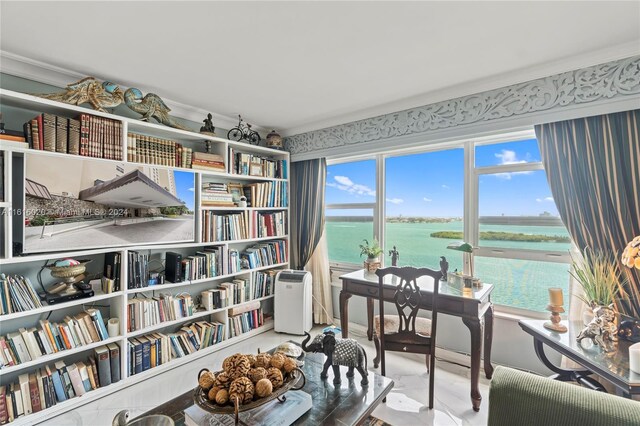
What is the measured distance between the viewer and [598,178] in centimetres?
190

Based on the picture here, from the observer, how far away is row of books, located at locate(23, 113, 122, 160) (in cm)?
189

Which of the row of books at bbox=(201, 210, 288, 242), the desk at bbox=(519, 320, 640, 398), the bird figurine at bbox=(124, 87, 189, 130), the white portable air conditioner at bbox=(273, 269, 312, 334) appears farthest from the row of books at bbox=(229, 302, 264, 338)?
the desk at bbox=(519, 320, 640, 398)

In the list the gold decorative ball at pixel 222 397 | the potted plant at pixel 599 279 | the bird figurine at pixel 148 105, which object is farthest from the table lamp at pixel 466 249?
the bird figurine at pixel 148 105

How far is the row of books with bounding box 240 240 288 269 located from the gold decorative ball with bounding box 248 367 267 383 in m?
2.01

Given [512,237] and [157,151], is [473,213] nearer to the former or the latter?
[512,237]

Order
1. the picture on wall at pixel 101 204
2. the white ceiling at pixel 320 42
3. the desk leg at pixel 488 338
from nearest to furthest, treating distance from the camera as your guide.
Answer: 1. the white ceiling at pixel 320 42
2. the picture on wall at pixel 101 204
3. the desk leg at pixel 488 338

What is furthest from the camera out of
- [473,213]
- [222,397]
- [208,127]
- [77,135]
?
[208,127]

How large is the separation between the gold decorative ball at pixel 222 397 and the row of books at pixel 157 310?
1630mm

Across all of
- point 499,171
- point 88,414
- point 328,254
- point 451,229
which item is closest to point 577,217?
point 499,171

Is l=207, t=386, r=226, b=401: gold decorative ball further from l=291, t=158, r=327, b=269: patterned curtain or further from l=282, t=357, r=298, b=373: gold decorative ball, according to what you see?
l=291, t=158, r=327, b=269: patterned curtain

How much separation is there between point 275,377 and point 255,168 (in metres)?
2.45

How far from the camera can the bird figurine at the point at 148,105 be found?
2.25 m

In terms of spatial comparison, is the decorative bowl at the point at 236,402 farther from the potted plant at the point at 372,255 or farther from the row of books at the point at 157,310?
the potted plant at the point at 372,255

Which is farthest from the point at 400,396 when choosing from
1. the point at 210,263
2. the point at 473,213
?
the point at 210,263
